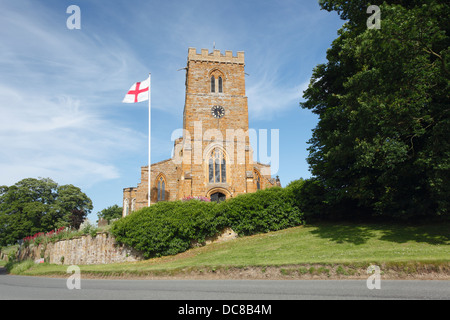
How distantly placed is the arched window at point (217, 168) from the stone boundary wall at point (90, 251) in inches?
561

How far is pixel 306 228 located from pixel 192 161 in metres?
16.6

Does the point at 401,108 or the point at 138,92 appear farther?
the point at 138,92

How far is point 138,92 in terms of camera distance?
24516 millimetres

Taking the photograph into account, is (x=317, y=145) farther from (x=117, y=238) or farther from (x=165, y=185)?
(x=165, y=185)

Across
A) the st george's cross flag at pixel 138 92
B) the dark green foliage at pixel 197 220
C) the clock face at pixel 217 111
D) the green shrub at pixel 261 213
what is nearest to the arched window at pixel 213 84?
the clock face at pixel 217 111

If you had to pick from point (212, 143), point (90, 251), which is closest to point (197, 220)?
point (90, 251)

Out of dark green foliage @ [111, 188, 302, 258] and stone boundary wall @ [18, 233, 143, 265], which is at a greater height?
dark green foliage @ [111, 188, 302, 258]

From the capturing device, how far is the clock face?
33906 millimetres

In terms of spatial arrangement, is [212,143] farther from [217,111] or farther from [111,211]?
[111,211]

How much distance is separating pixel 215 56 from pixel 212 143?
36.2 feet

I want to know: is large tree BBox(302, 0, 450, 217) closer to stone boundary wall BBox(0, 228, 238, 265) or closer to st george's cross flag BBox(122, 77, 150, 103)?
stone boundary wall BBox(0, 228, 238, 265)

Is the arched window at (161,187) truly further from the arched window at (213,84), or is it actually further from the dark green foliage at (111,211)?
the dark green foliage at (111,211)

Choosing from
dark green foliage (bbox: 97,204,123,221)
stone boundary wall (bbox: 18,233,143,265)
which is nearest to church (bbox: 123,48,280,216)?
stone boundary wall (bbox: 18,233,143,265)

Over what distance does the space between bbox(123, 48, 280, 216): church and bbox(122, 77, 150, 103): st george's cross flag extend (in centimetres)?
870
